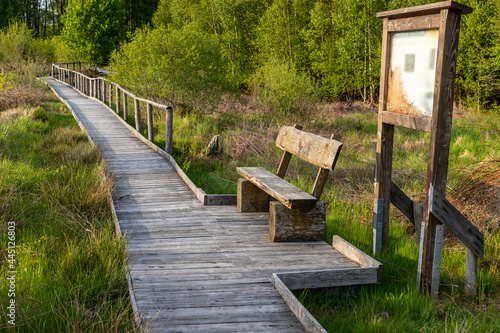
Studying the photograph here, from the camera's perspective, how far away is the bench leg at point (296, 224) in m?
5.09

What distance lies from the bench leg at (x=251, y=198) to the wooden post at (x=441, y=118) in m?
2.55

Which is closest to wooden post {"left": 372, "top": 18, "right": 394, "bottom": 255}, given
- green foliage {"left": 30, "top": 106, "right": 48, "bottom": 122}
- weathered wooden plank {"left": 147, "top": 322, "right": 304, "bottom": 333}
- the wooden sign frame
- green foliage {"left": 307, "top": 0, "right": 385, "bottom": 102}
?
the wooden sign frame

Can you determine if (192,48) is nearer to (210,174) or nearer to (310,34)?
(210,174)

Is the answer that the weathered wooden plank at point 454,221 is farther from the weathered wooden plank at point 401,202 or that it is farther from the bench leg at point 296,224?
the bench leg at point 296,224

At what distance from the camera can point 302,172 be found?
343 inches

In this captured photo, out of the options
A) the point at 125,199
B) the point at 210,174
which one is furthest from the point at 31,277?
the point at 210,174

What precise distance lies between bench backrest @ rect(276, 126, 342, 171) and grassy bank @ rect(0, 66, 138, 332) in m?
2.16

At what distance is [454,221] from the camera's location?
13.3 feet

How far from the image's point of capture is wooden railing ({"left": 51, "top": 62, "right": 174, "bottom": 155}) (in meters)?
10.0

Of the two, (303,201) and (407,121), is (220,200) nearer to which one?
(303,201)

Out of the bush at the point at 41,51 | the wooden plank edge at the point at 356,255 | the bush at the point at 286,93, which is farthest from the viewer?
the bush at the point at 41,51

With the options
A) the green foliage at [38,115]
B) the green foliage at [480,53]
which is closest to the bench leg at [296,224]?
the green foliage at [38,115]

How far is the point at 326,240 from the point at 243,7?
82.8 feet

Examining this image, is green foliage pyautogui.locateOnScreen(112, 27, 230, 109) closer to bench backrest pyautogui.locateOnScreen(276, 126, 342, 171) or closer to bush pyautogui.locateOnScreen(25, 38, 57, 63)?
bench backrest pyautogui.locateOnScreen(276, 126, 342, 171)
